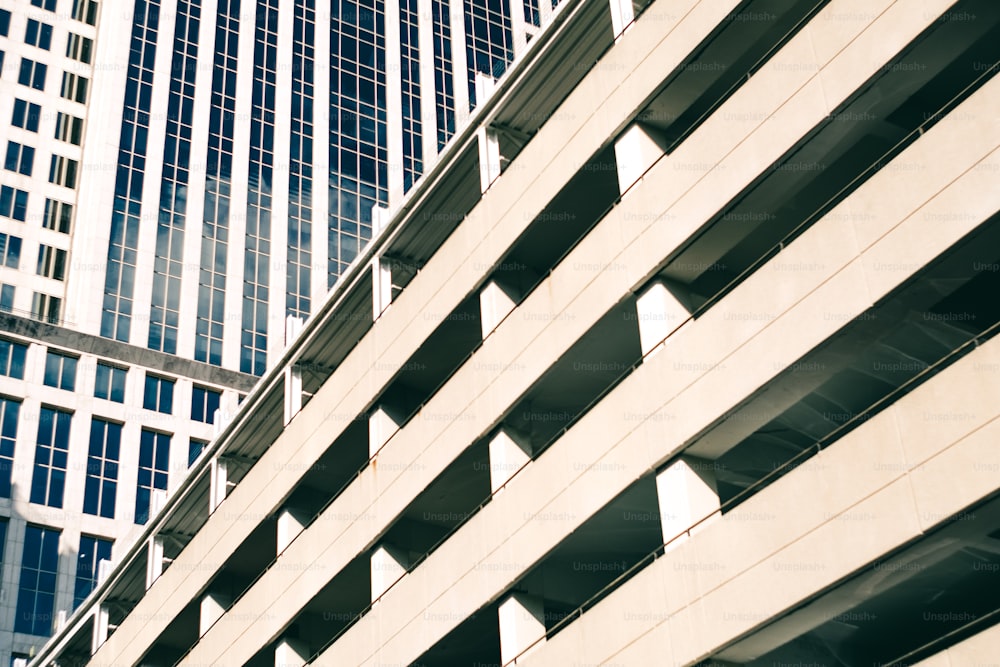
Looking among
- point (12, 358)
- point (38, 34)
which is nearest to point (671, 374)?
point (12, 358)

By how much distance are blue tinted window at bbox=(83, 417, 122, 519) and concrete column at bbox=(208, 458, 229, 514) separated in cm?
3579

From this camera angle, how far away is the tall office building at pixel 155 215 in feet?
239

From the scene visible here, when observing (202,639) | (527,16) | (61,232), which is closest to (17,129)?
(61,232)

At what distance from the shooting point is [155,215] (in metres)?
82.8

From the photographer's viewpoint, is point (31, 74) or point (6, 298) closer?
point (6, 298)

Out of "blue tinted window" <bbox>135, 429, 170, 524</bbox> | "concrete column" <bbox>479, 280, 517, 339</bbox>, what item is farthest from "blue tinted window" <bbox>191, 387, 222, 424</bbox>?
"concrete column" <bbox>479, 280, 517, 339</bbox>

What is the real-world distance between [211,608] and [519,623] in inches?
602

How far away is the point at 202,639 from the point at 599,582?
46.0ft

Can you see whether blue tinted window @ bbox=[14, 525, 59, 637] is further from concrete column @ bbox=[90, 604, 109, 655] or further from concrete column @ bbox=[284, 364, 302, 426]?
concrete column @ bbox=[284, 364, 302, 426]

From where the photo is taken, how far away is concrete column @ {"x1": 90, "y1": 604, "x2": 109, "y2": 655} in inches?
1745

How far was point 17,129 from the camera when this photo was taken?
269 ft

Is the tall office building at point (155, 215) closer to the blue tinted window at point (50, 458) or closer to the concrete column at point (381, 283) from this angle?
the blue tinted window at point (50, 458)

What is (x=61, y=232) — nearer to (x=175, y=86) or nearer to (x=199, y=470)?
(x=175, y=86)

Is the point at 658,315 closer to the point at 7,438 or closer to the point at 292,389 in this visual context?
the point at 292,389
